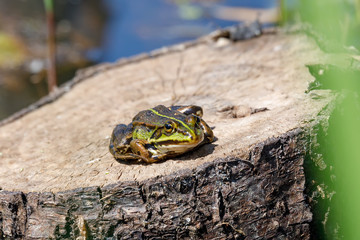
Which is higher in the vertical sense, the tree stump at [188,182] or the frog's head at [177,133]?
the frog's head at [177,133]

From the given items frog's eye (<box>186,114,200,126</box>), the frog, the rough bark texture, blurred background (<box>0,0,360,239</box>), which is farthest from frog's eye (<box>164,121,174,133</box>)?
blurred background (<box>0,0,360,239</box>)

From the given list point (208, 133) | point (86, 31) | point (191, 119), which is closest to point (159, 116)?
point (191, 119)

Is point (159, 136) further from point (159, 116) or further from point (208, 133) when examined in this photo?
point (208, 133)

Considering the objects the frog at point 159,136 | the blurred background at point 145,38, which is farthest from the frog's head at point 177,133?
the blurred background at point 145,38

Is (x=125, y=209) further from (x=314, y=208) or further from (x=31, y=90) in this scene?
(x=31, y=90)

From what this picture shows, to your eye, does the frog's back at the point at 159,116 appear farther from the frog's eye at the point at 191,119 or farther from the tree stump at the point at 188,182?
the tree stump at the point at 188,182
